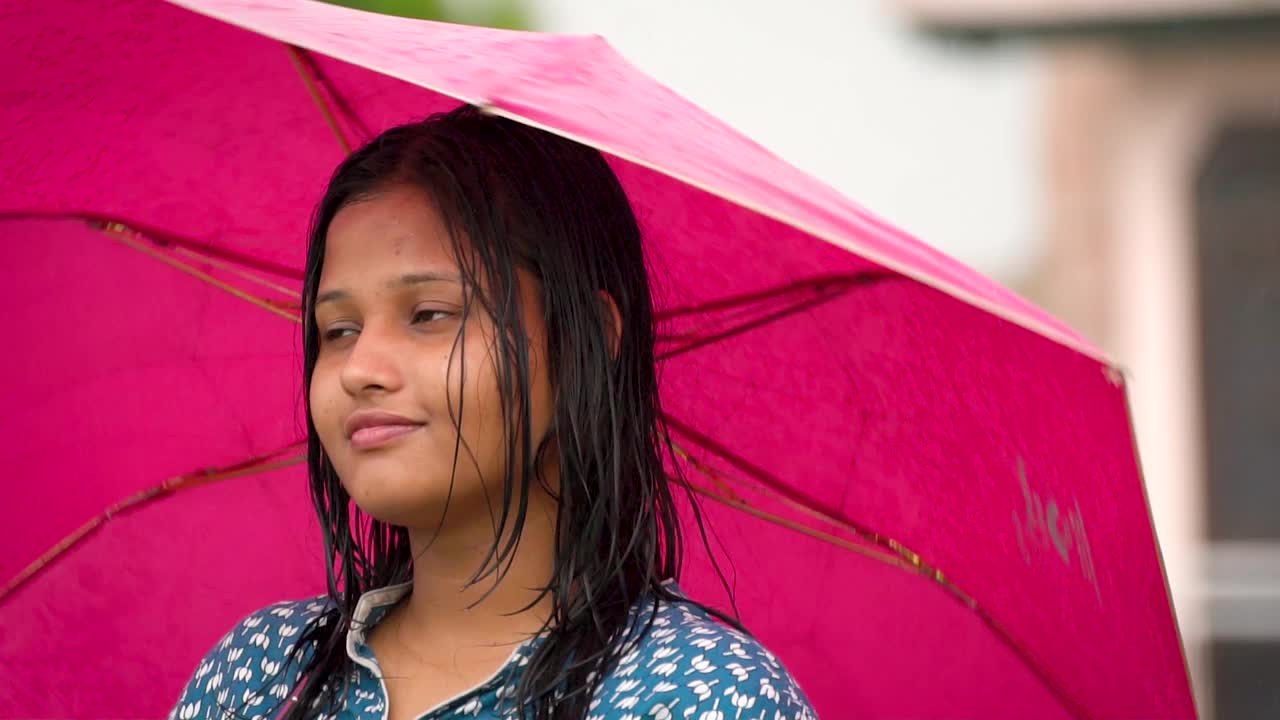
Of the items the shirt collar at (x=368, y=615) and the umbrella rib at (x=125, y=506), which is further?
the umbrella rib at (x=125, y=506)

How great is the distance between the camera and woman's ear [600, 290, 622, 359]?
56.4 inches

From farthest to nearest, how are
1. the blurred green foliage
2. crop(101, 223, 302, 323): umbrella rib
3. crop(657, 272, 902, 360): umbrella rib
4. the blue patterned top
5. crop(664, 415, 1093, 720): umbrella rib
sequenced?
the blurred green foliage → crop(101, 223, 302, 323): umbrella rib → crop(664, 415, 1093, 720): umbrella rib → crop(657, 272, 902, 360): umbrella rib → the blue patterned top

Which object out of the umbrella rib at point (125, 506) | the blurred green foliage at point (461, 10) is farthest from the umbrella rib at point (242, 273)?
the blurred green foliage at point (461, 10)

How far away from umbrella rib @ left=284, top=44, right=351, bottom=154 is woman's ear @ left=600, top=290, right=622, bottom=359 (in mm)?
360

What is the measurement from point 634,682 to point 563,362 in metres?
0.24

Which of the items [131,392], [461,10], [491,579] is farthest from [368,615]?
[461,10]

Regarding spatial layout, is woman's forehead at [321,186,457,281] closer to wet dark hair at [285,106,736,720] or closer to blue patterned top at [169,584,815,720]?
wet dark hair at [285,106,736,720]

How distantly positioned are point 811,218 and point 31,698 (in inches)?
42.6

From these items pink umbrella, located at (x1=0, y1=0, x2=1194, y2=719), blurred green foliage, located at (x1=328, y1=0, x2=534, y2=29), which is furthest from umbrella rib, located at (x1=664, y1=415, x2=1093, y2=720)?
blurred green foliage, located at (x1=328, y1=0, x2=534, y2=29)

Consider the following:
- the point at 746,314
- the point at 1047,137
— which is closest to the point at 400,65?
the point at 746,314

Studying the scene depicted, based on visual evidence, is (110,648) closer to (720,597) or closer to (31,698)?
(31,698)

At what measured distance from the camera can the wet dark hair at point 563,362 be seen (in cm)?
136

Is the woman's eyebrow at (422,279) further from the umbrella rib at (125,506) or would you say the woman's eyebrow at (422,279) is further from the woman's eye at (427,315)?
the umbrella rib at (125,506)

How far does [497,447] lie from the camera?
1.35 metres
